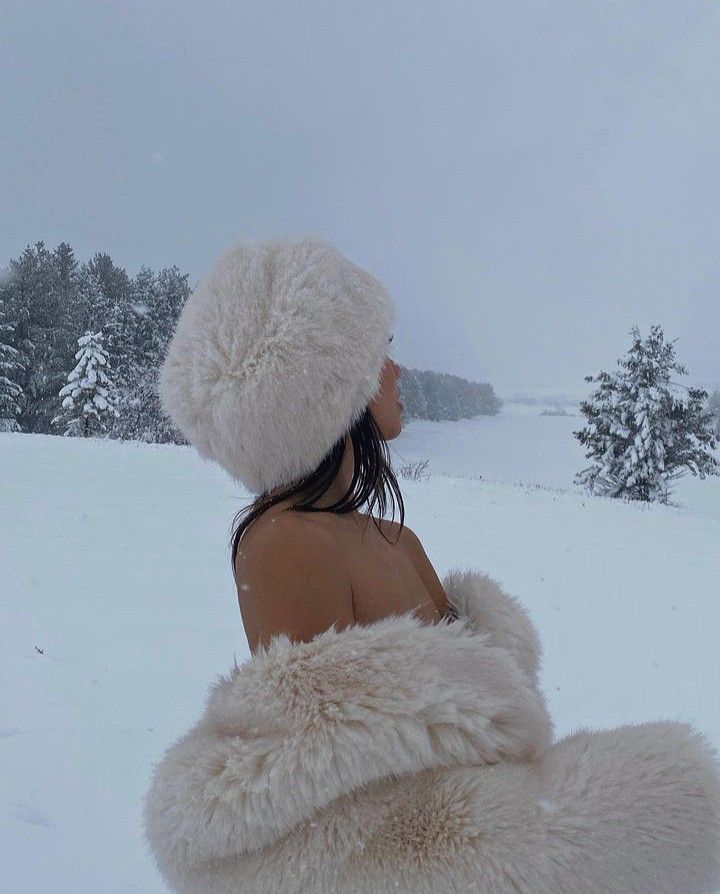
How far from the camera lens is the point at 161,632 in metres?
5.09

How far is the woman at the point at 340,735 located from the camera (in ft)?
3.85

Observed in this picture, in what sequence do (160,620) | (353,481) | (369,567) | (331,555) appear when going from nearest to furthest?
1. (331,555)
2. (369,567)
3. (353,481)
4. (160,620)

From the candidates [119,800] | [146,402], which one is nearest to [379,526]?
[119,800]

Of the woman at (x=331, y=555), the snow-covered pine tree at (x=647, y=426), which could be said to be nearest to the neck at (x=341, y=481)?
the woman at (x=331, y=555)

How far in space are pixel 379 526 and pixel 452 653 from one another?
46 centimetres

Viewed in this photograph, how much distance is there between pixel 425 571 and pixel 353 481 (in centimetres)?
45

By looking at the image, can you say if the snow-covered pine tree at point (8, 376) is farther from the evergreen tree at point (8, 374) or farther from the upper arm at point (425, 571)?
the upper arm at point (425, 571)

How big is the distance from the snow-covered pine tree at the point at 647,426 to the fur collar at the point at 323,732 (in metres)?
→ 26.4

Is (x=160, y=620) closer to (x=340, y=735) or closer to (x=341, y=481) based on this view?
(x=341, y=481)

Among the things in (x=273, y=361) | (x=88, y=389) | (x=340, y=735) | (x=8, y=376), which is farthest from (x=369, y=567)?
(x=8, y=376)

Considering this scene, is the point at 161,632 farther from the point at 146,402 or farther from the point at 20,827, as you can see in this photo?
the point at 146,402

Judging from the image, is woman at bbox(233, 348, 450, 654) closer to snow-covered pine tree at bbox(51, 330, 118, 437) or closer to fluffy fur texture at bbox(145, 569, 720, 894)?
fluffy fur texture at bbox(145, 569, 720, 894)

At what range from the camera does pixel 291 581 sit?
50.3 inches

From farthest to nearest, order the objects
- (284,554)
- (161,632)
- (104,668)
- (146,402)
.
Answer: (146,402) < (161,632) < (104,668) < (284,554)
